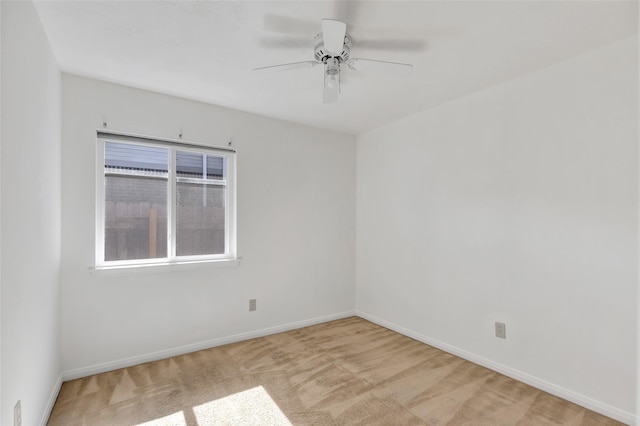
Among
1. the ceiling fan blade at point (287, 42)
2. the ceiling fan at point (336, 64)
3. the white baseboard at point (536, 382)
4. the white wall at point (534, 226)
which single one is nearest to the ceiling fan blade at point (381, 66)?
the ceiling fan at point (336, 64)

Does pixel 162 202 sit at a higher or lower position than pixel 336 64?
lower

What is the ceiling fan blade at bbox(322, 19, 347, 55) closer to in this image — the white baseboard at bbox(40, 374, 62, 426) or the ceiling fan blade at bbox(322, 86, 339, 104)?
the ceiling fan blade at bbox(322, 86, 339, 104)

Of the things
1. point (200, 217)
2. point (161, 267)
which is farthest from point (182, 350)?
point (200, 217)

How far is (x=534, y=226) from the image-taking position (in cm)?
238

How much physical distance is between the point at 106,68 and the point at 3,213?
5.10 ft

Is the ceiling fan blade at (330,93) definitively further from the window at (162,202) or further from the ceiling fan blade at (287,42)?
the window at (162,202)

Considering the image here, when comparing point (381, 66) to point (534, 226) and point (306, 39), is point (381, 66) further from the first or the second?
point (534, 226)

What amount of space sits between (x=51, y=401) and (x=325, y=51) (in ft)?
9.66

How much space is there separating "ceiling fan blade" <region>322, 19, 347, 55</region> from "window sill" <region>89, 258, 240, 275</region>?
2.24 metres

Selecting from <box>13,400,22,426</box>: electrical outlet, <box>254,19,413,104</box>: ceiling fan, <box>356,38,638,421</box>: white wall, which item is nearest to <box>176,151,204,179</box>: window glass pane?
<box>254,19,413,104</box>: ceiling fan

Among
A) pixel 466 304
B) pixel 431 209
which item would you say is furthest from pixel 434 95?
pixel 466 304

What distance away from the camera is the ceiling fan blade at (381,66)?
188cm

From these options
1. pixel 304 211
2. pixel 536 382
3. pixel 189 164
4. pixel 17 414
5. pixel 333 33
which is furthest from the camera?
pixel 304 211

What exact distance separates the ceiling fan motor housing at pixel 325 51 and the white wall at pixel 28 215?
1473mm
